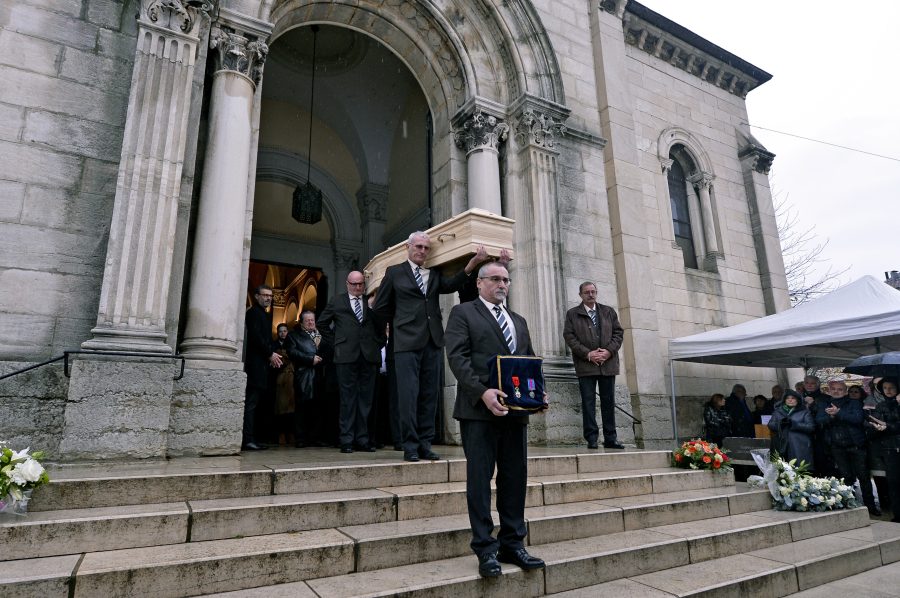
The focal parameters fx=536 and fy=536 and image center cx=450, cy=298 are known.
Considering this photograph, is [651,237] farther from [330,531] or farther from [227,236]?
[330,531]

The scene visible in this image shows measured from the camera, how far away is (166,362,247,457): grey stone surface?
16.2 feet

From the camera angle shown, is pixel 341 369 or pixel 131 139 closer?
pixel 131 139

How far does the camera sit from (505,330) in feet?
11.2

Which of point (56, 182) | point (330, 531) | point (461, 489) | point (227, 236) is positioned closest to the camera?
point (330, 531)

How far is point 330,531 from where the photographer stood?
346 cm

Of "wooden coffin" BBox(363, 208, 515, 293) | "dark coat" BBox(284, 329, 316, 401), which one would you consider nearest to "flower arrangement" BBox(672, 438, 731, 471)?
"wooden coffin" BBox(363, 208, 515, 293)

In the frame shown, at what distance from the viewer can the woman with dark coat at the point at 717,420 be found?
32.9 ft

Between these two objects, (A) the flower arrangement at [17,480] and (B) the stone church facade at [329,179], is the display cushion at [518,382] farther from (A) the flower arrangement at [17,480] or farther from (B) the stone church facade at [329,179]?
(B) the stone church facade at [329,179]

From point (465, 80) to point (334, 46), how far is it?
14.0 ft

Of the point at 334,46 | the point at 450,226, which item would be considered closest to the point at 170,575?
the point at 450,226

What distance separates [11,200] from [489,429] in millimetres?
5007

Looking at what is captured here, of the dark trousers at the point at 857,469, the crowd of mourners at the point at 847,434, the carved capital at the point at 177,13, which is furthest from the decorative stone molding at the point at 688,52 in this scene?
the dark trousers at the point at 857,469

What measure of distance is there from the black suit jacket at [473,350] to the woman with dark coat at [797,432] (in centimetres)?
576

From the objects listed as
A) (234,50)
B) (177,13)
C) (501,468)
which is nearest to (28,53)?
(177,13)
